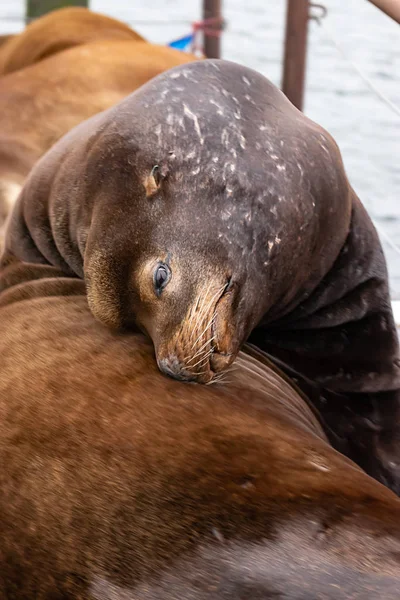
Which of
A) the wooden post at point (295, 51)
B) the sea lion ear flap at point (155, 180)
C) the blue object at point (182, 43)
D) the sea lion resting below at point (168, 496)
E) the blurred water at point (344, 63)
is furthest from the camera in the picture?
the blue object at point (182, 43)

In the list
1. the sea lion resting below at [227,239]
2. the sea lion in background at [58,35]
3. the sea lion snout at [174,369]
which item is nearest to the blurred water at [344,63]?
the sea lion in background at [58,35]

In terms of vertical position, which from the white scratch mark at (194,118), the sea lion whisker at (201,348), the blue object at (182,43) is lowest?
the blue object at (182,43)

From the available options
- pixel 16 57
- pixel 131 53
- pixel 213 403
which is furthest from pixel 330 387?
pixel 16 57

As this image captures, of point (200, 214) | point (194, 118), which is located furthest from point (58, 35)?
point (200, 214)

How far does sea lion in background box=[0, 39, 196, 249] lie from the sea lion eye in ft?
7.02

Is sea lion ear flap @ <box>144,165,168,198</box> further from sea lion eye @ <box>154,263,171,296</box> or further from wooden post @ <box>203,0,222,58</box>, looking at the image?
wooden post @ <box>203,0,222,58</box>

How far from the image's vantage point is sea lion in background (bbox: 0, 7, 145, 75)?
4.80m

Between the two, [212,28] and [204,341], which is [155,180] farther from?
[212,28]

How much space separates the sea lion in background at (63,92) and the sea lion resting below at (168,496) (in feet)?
7.75

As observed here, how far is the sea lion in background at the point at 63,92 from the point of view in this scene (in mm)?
4176

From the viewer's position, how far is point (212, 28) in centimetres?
580

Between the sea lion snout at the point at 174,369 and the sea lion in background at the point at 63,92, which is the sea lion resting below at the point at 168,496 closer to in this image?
the sea lion snout at the point at 174,369

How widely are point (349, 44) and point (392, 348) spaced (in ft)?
18.5

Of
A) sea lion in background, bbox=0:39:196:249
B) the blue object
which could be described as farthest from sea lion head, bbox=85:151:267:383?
the blue object
